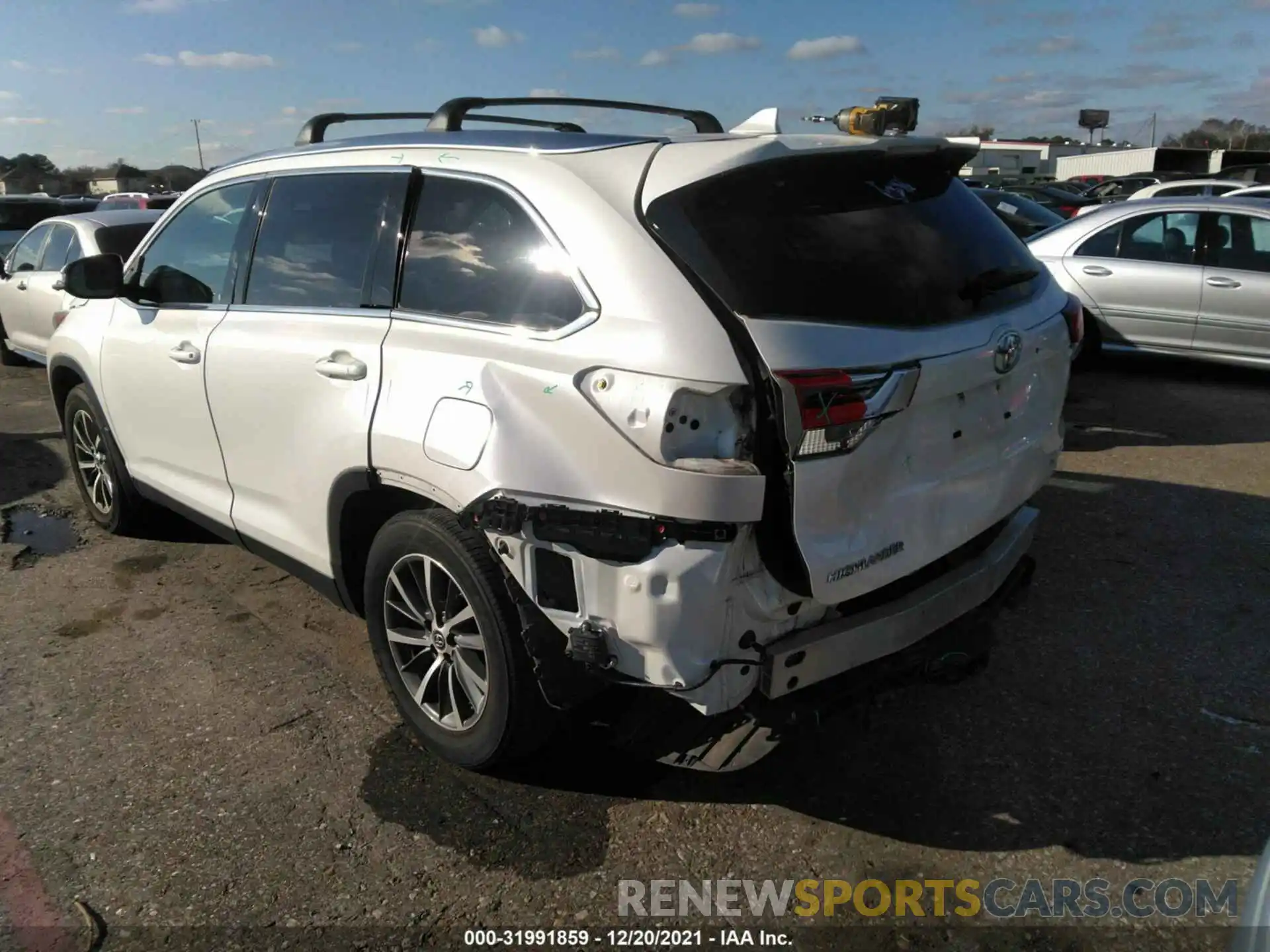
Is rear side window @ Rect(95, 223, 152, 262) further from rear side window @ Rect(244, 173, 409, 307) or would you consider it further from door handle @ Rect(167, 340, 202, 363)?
rear side window @ Rect(244, 173, 409, 307)

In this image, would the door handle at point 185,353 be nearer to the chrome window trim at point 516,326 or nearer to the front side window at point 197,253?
the front side window at point 197,253

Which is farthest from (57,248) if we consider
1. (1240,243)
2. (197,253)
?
(1240,243)

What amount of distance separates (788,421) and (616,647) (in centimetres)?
70

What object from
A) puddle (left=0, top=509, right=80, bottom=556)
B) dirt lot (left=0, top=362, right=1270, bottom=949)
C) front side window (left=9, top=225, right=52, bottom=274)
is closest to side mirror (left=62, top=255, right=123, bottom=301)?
dirt lot (left=0, top=362, right=1270, bottom=949)

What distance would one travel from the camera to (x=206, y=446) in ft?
12.8

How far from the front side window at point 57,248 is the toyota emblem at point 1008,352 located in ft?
29.4

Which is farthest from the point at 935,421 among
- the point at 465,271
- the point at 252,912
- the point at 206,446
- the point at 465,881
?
the point at 206,446

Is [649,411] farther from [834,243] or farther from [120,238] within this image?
[120,238]

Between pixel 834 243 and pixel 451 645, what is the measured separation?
1603 millimetres

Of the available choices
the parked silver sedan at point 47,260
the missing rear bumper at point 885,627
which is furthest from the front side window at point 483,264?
the parked silver sedan at point 47,260

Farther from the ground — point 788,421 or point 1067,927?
point 788,421

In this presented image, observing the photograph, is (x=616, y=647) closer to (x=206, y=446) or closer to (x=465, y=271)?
(x=465, y=271)

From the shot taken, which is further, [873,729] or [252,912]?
[873,729]

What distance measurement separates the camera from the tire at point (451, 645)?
2672 millimetres
